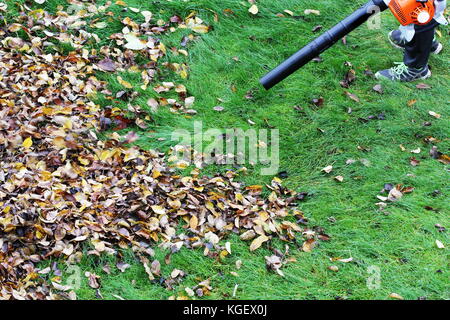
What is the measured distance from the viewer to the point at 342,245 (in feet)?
14.3

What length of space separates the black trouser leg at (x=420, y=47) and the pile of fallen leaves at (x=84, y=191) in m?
1.91

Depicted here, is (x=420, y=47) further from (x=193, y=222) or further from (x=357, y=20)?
(x=193, y=222)

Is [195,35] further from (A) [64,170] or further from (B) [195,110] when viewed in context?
(A) [64,170]

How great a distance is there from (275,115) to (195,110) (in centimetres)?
74

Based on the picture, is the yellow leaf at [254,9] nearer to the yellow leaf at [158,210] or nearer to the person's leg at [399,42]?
the person's leg at [399,42]

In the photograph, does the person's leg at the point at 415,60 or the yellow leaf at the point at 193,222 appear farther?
the person's leg at the point at 415,60

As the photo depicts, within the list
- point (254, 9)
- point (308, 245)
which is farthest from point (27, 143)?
point (254, 9)

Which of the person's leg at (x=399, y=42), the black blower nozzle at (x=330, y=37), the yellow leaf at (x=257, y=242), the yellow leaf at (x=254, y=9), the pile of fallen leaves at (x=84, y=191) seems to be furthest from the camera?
the yellow leaf at (x=254, y=9)

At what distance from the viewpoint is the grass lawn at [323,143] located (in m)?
4.09

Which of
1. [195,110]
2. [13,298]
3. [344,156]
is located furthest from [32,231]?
[344,156]

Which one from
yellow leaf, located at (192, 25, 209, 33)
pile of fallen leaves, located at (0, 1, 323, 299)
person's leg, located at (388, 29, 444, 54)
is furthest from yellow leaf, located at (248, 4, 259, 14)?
person's leg, located at (388, 29, 444, 54)

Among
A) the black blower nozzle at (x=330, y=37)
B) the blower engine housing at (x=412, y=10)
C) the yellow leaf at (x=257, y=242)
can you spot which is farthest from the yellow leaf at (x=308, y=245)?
the blower engine housing at (x=412, y=10)

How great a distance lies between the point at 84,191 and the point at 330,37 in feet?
7.46

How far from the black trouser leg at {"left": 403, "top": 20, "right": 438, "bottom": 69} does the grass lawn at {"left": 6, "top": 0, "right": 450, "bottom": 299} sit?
0.23m
